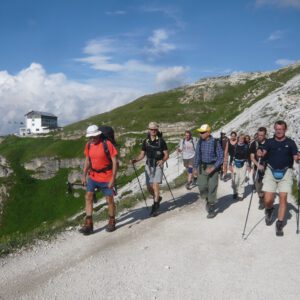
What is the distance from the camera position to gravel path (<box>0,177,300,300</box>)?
26.2 feet

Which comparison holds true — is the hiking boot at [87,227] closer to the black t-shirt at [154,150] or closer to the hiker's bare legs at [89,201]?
the hiker's bare legs at [89,201]

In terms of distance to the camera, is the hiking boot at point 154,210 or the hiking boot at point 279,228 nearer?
the hiking boot at point 279,228

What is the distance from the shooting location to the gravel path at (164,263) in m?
7.99

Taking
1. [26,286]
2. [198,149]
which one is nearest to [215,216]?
[198,149]

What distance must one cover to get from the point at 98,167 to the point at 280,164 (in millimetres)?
5521

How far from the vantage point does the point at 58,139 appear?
340 feet

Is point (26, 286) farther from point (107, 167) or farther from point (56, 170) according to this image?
point (56, 170)

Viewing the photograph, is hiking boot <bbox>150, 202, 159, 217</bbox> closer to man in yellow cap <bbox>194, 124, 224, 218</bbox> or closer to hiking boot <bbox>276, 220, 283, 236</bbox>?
man in yellow cap <bbox>194, 124, 224, 218</bbox>

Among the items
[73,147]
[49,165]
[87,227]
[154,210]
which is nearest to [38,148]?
[49,165]

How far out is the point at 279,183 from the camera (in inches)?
441

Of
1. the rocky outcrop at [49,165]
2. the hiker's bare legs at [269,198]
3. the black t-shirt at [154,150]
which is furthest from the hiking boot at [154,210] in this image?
the rocky outcrop at [49,165]

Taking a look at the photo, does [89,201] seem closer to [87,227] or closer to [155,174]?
[87,227]

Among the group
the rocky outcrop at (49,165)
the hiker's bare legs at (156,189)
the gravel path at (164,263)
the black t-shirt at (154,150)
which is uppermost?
the black t-shirt at (154,150)

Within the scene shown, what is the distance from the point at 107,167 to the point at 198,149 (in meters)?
3.53
